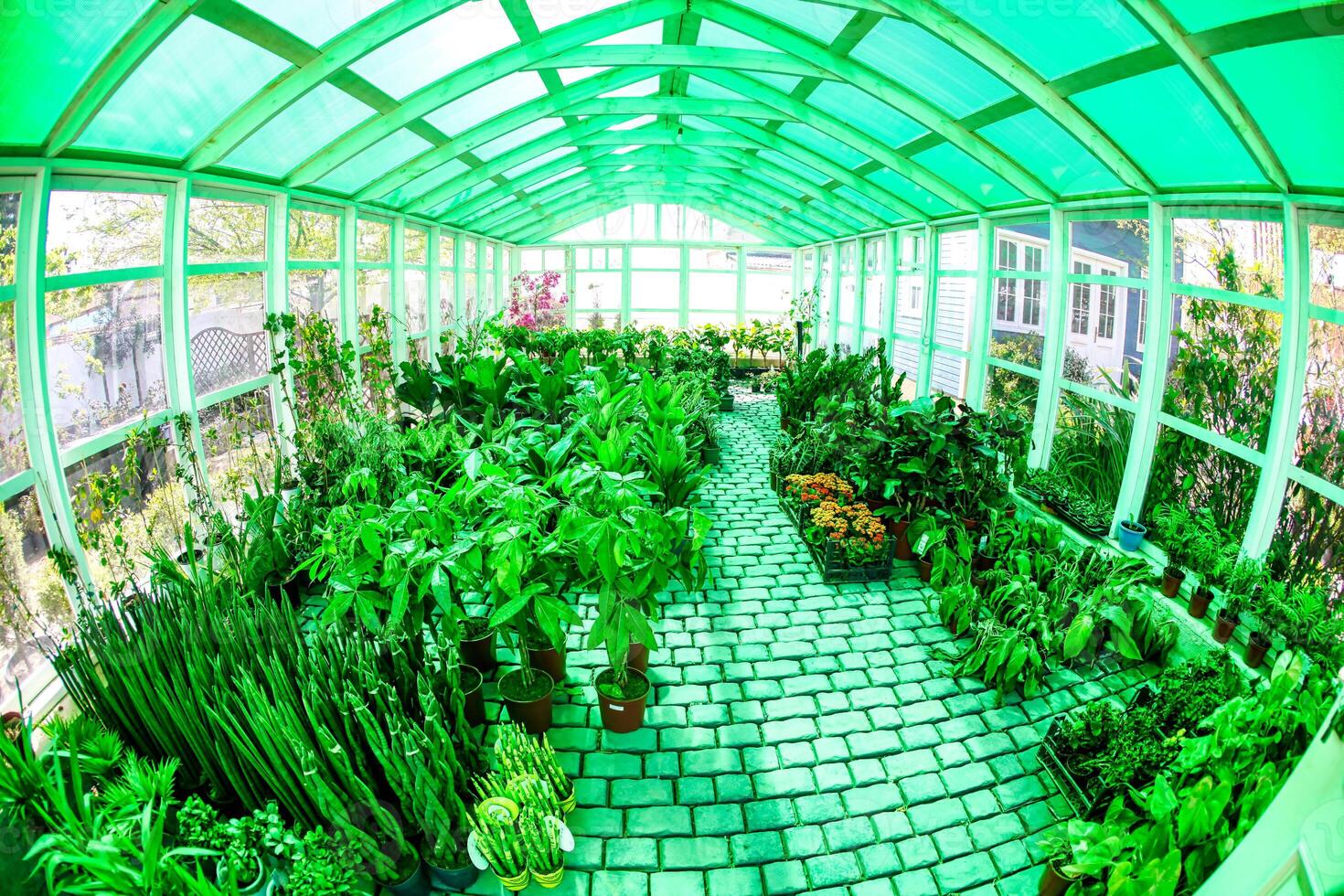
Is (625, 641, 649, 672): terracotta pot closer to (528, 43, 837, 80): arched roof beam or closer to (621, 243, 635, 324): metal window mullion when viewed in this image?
(528, 43, 837, 80): arched roof beam

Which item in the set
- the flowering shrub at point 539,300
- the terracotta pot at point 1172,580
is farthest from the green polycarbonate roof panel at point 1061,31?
the flowering shrub at point 539,300

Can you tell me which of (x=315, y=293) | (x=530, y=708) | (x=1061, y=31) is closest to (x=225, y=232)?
(x=315, y=293)

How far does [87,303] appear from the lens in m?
3.84

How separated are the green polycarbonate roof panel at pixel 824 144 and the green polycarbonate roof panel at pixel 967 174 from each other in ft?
3.01

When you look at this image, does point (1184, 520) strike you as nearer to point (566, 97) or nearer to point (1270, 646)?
point (1270, 646)

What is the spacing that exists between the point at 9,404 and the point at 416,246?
699 cm

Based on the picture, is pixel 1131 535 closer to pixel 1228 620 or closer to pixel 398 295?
pixel 1228 620

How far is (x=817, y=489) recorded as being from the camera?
5.70m

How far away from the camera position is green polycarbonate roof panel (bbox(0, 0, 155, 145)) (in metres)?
2.45

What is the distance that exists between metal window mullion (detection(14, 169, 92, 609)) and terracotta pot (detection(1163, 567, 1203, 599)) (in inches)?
251

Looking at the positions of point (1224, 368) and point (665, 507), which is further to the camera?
point (665, 507)

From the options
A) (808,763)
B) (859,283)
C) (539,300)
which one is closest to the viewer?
(808,763)

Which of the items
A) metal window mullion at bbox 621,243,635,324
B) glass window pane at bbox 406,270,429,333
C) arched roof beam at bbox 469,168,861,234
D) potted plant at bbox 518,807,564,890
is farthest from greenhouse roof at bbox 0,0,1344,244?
metal window mullion at bbox 621,243,635,324

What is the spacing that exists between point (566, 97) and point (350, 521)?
15.4ft
